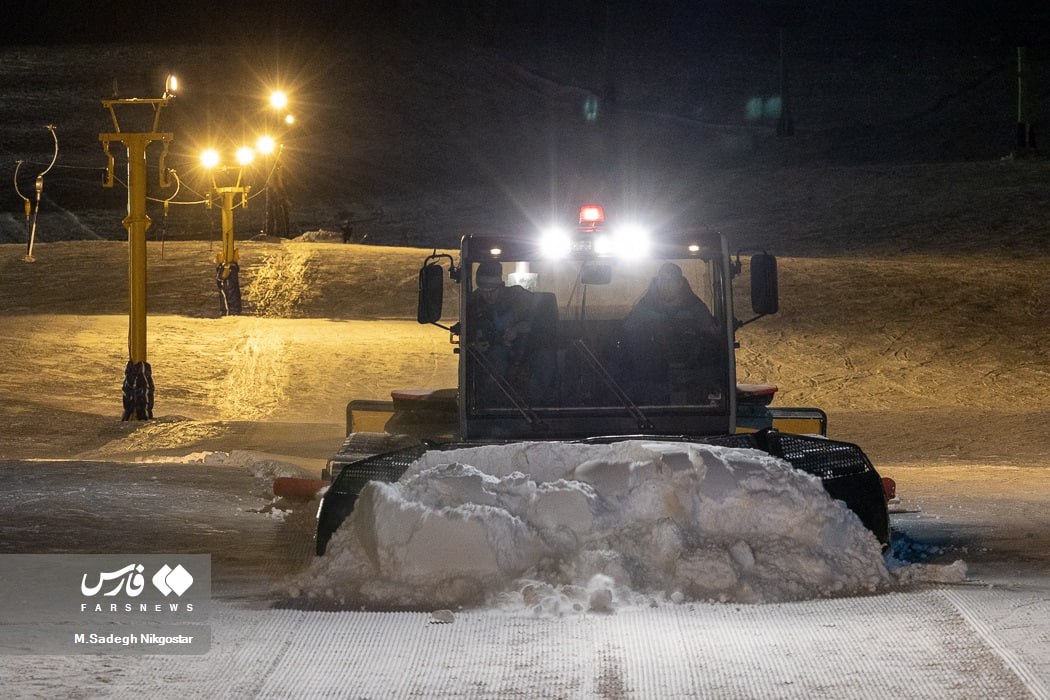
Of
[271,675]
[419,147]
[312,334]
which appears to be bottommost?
[271,675]

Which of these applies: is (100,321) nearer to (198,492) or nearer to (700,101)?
(198,492)

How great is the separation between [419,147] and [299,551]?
52010 millimetres

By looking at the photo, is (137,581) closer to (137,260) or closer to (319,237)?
(137,260)

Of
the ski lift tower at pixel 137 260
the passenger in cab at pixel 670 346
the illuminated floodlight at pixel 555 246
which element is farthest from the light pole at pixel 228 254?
the passenger in cab at pixel 670 346

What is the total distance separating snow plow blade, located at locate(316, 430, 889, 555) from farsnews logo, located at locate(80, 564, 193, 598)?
70 cm

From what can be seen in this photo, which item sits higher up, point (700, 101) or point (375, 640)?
point (700, 101)

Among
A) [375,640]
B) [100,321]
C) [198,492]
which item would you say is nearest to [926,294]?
[100,321]

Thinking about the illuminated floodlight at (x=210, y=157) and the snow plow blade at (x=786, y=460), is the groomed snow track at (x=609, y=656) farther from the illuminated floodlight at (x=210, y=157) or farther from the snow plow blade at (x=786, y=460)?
the illuminated floodlight at (x=210, y=157)

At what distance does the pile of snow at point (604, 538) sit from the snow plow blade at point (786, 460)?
0.65 ft

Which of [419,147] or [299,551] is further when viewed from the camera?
[419,147]

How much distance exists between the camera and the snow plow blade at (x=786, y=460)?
7.71 m

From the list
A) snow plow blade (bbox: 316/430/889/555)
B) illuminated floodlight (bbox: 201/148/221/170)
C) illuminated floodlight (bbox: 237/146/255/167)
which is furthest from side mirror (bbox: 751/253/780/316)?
illuminated floodlight (bbox: 237/146/255/167)

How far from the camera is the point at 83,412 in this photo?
18797 mm

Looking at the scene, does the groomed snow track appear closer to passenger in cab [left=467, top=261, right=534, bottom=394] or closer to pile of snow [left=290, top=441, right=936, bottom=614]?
pile of snow [left=290, top=441, right=936, bottom=614]
